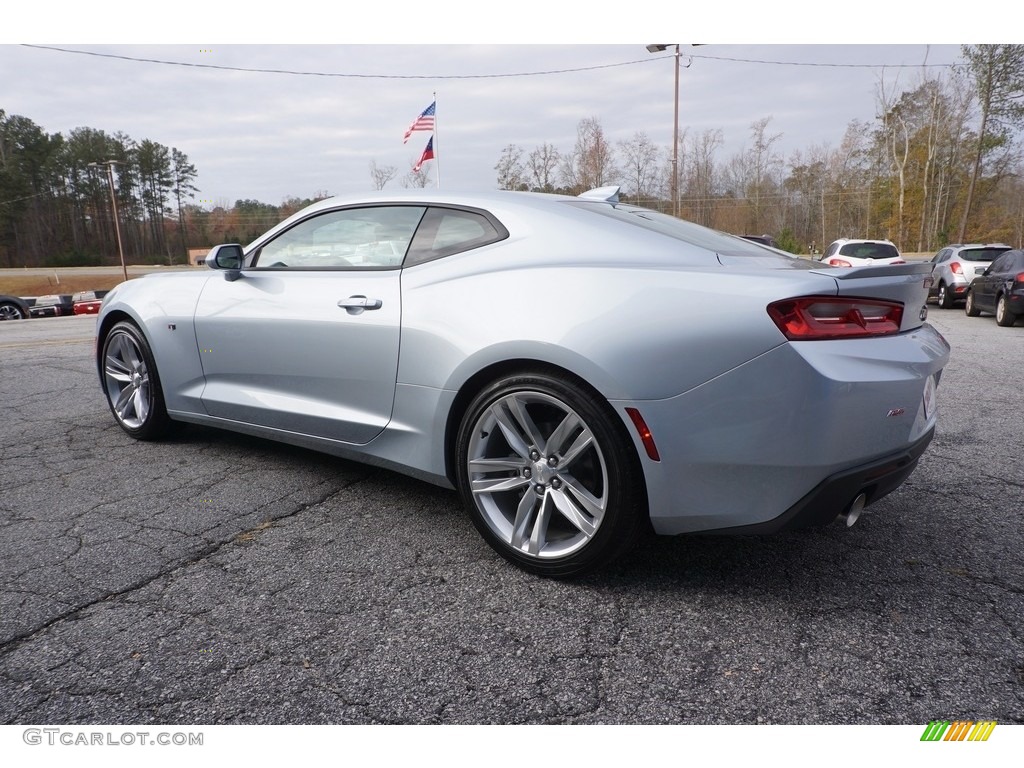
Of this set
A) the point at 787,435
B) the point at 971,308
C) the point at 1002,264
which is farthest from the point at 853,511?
the point at 971,308

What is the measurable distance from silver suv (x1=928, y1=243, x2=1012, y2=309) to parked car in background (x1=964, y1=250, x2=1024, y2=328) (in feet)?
5.74

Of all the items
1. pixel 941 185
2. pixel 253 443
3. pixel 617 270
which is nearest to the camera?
pixel 617 270

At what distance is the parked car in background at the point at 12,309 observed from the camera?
2274cm

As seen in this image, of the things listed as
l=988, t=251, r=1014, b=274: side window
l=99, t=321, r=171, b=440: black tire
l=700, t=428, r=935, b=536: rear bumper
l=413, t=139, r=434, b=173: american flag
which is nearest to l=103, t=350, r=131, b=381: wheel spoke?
l=99, t=321, r=171, b=440: black tire

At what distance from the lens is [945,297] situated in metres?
16.0

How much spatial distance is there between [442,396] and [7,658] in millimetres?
1576

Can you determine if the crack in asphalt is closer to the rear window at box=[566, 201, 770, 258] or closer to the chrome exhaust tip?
the rear window at box=[566, 201, 770, 258]

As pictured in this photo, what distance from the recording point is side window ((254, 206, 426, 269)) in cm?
315

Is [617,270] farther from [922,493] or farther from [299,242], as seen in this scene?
[922,493]

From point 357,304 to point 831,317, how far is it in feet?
6.12

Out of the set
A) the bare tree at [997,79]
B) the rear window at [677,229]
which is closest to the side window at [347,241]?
the rear window at [677,229]

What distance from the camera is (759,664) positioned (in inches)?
80.4

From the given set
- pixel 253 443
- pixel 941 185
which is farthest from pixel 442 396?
pixel 941 185

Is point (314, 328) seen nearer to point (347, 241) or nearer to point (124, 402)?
point (347, 241)
